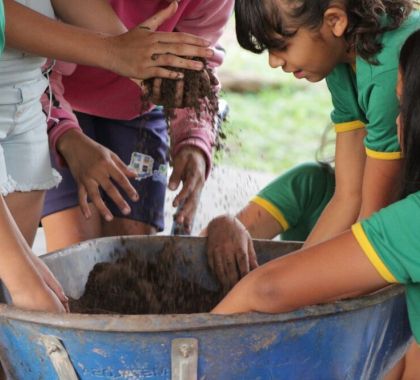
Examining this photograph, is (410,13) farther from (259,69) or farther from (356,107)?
(259,69)

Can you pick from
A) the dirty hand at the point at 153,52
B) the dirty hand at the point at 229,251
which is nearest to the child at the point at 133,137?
the dirty hand at the point at 229,251

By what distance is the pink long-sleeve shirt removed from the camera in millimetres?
2590

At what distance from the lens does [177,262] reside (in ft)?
7.63

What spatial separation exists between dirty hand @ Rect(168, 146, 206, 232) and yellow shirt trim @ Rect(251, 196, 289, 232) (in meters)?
0.47

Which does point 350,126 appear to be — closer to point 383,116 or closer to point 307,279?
point 383,116

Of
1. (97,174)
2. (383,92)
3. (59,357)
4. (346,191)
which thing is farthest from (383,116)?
(59,357)

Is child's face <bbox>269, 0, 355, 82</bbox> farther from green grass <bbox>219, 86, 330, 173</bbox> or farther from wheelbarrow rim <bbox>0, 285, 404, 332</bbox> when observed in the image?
green grass <bbox>219, 86, 330, 173</bbox>

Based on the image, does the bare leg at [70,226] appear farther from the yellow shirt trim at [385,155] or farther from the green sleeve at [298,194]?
the yellow shirt trim at [385,155]

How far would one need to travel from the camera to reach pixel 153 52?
2012mm

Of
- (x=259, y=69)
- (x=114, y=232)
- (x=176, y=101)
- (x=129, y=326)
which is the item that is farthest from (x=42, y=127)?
(x=259, y=69)

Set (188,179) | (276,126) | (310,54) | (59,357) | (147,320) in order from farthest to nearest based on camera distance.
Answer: (276,126) < (188,179) < (310,54) < (59,357) < (147,320)

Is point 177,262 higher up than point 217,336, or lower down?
lower down

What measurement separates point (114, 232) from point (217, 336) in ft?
4.22

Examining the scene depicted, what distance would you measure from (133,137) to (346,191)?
0.76 metres
